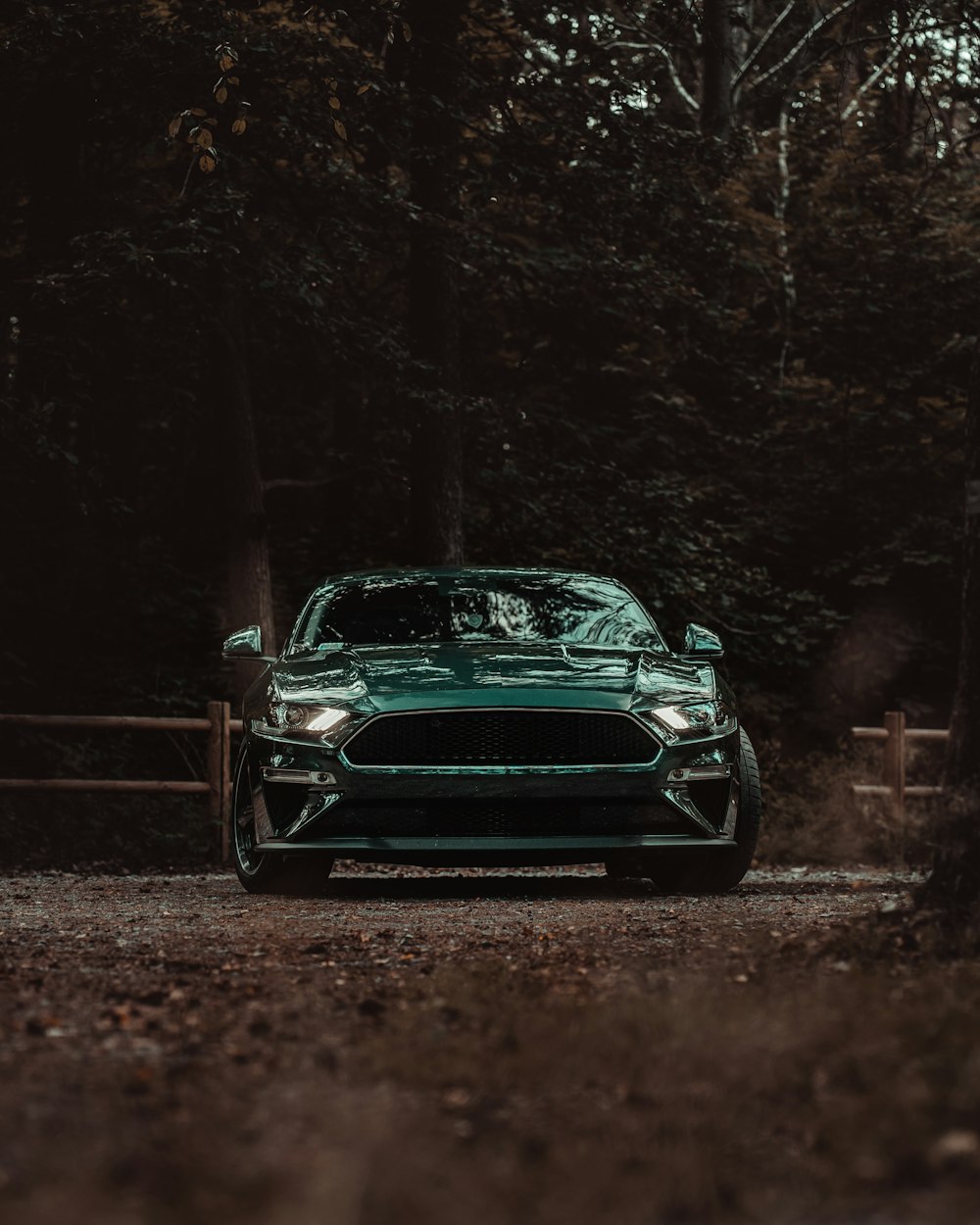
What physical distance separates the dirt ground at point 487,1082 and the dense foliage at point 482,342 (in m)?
5.07

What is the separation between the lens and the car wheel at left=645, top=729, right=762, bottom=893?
9906 mm

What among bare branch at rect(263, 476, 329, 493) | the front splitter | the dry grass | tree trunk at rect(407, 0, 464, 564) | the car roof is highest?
tree trunk at rect(407, 0, 464, 564)

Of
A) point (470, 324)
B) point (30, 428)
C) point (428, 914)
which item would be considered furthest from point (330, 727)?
point (470, 324)

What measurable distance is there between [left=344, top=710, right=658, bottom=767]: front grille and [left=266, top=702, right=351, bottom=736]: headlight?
232 mm

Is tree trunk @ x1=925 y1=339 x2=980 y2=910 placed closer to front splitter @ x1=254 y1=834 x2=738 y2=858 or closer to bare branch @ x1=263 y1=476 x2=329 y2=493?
front splitter @ x1=254 y1=834 x2=738 y2=858

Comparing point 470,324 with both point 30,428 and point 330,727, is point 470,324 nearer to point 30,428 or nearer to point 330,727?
point 30,428

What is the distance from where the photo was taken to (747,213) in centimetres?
2516

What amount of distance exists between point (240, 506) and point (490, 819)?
884 centimetres

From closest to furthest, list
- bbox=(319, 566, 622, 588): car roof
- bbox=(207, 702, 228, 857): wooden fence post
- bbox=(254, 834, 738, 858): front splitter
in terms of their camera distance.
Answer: bbox=(254, 834, 738, 858): front splitter, bbox=(319, 566, 622, 588): car roof, bbox=(207, 702, 228, 857): wooden fence post

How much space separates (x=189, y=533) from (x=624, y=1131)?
16.8 m

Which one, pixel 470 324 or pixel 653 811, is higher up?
pixel 470 324

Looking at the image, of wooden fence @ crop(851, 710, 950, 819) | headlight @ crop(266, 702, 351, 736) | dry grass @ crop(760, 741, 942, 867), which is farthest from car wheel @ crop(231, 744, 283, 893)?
wooden fence @ crop(851, 710, 950, 819)

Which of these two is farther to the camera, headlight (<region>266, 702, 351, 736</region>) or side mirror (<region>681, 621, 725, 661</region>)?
side mirror (<region>681, 621, 725, 661</region>)

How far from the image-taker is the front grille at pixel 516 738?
9.46 meters
